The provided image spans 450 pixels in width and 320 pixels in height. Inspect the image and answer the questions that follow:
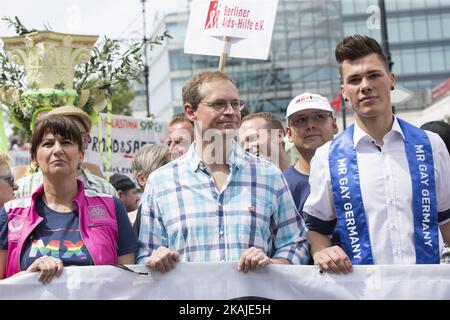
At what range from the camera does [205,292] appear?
13.0ft

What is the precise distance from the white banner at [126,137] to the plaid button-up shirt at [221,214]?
256 inches

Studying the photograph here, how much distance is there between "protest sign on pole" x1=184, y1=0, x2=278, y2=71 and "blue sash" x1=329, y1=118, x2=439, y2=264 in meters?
2.36

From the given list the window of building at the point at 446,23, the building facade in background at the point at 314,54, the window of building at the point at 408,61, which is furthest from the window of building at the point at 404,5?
the window of building at the point at 408,61

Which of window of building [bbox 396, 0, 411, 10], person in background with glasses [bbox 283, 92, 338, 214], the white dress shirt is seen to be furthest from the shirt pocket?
window of building [bbox 396, 0, 411, 10]

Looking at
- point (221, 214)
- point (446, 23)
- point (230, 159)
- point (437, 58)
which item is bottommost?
point (221, 214)

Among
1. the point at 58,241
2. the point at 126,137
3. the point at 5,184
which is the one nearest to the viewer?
the point at 58,241

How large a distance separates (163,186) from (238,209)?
39cm

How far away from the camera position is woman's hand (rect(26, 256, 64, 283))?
3.87m

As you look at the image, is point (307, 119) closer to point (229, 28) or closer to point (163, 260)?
point (229, 28)

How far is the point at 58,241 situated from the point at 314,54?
66007mm

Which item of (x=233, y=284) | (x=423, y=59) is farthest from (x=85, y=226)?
(x=423, y=59)

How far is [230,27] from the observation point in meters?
6.22

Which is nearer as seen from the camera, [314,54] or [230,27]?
[230,27]

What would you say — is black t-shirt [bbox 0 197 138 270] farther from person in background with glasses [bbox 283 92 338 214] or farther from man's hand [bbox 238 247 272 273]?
person in background with glasses [bbox 283 92 338 214]
